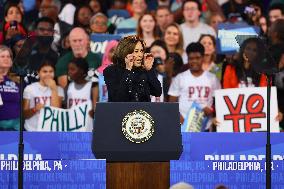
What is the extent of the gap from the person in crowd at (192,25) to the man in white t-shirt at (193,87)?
60.5 inches

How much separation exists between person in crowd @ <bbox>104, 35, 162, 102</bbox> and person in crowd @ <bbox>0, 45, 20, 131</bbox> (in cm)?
368

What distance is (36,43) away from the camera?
9516 mm

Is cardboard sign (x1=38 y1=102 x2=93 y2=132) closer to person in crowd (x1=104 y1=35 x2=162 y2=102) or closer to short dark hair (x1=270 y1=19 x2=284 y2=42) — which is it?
short dark hair (x1=270 y1=19 x2=284 y2=42)

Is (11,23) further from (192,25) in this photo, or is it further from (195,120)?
(195,120)

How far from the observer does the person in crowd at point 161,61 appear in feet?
42.1

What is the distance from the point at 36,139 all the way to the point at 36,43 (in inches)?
48.0

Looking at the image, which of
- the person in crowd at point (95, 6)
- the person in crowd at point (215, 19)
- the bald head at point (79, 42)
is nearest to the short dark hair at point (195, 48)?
the bald head at point (79, 42)

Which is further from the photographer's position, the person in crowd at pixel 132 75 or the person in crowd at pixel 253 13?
the person in crowd at pixel 253 13

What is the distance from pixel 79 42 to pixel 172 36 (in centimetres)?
118

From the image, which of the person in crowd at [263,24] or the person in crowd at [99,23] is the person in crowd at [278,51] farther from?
the person in crowd at [99,23]

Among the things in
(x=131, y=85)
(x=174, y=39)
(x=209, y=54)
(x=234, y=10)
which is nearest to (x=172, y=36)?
(x=174, y=39)

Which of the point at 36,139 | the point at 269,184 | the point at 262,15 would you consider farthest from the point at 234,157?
the point at 262,15

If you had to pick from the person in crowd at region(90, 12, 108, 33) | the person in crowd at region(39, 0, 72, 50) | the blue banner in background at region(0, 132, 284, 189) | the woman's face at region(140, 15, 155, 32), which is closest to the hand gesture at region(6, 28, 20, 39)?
the person in crowd at region(39, 0, 72, 50)

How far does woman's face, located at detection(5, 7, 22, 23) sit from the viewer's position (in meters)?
14.7
